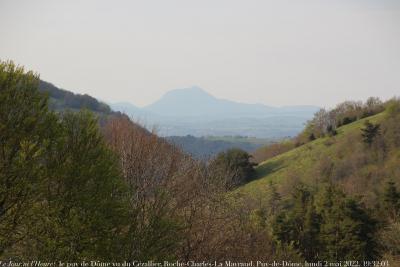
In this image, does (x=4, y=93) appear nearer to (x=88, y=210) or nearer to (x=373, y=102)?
(x=88, y=210)

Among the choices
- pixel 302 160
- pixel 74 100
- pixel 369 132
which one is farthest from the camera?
pixel 74 100

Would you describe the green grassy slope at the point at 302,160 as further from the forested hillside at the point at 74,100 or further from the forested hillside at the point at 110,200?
the forested hillside at the point at 74,100

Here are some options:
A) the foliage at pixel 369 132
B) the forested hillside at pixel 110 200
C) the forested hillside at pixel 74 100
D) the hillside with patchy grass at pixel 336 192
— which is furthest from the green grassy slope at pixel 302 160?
the forested hillside at pixel 74 100

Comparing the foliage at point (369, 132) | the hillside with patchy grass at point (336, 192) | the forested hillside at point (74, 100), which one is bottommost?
the hillside with patchy grass at point (336, 192)

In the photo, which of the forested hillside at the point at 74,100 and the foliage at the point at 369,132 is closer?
the foliage at the point at 369,132

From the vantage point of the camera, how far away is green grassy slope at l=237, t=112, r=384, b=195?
72.6 m

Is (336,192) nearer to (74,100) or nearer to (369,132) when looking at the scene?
(369,132)

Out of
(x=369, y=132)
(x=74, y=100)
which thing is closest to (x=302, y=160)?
(x=369, y=132)

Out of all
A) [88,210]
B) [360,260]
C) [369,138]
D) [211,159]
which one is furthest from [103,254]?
[369,138]

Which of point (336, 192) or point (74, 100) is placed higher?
point (74, 100)

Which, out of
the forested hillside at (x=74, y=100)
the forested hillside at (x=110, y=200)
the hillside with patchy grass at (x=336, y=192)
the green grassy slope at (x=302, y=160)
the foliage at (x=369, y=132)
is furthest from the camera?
the forested hillside at (x=74, y=100)

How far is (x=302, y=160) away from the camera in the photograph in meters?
78.1

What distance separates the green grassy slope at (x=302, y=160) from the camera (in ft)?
238

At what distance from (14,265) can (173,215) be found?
8379mm
